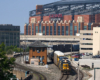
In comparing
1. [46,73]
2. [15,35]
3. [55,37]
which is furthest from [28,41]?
[46,73]

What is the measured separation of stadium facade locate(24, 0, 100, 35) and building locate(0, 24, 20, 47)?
46490 millimetres

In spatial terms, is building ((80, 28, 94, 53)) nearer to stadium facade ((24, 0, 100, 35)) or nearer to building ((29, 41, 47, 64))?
building ((29, 41, 47, 64))

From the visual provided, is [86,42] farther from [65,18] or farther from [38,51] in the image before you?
[65,18]

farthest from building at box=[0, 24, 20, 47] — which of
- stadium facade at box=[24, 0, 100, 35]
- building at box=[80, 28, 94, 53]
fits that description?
stadium facade at box=[24, 0, 100, 35]

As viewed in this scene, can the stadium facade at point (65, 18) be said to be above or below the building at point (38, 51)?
above

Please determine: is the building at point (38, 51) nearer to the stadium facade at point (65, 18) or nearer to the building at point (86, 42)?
the building at point (86, 42)

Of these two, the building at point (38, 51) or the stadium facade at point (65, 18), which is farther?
the stadium facade at point (65, 18)

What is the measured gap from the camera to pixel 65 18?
161625 millimetres

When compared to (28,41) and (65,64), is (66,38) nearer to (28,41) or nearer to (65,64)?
(28,41)

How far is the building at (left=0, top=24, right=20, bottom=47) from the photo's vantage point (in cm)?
10356

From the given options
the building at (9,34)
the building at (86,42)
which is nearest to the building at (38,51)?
the building at (86,42)

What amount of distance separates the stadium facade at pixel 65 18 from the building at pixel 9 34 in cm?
4649

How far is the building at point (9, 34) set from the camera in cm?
10356

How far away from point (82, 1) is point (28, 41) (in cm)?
4779
